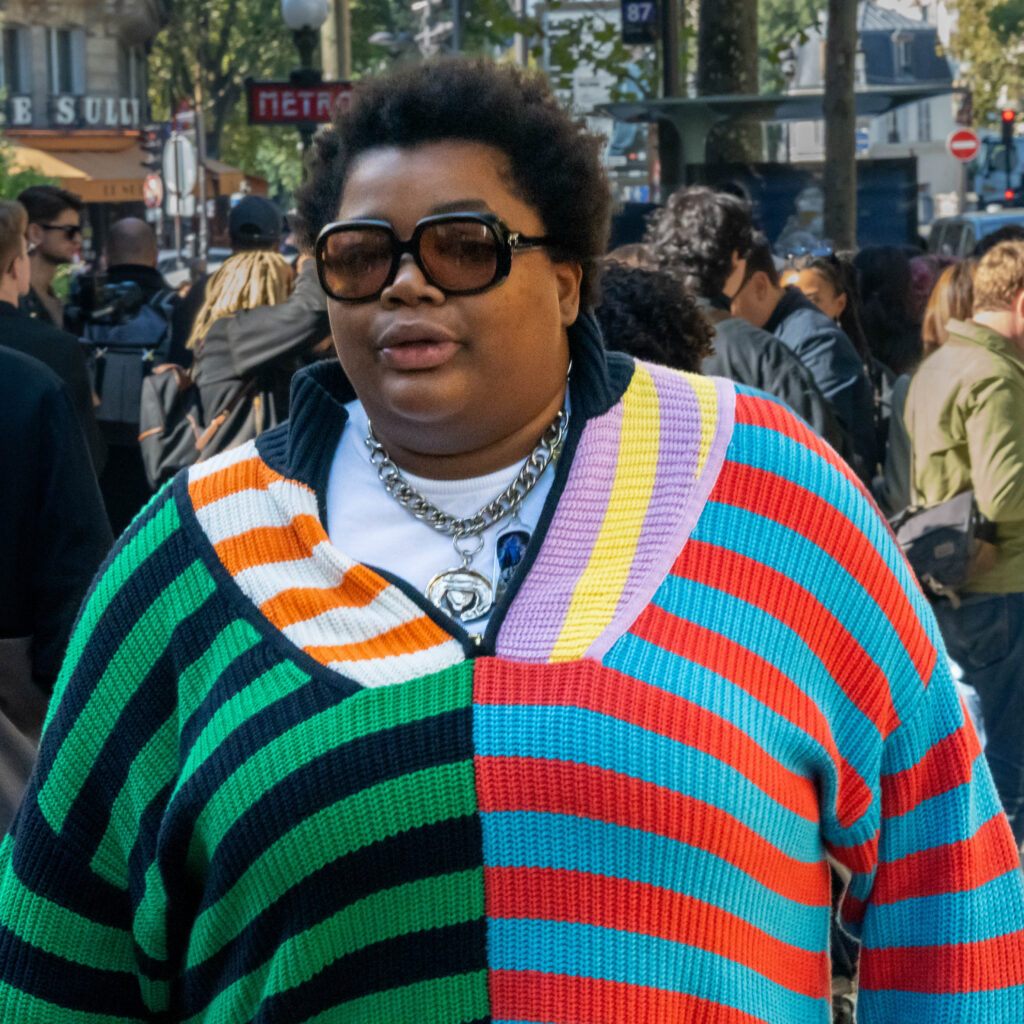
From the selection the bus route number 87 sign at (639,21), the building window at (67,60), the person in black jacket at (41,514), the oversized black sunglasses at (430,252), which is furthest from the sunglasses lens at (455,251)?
the building window at (67,60)

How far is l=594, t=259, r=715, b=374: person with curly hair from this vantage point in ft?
11.5

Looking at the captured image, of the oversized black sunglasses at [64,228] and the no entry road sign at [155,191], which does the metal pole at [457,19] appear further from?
the oversized black sunglasses at [64,228]

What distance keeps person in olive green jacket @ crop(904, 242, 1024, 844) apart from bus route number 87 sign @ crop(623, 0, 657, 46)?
Answer: 29.7ft

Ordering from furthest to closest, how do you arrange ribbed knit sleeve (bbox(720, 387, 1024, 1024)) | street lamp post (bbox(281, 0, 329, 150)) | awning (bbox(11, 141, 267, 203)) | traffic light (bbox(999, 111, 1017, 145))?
1. traffic light (bbox(999, 111, 1017, 145))
2. awning (bbox(11, 141, 267, 203))
3. street lamp post (bbox(281, 0, 329, 150))
4. ribbed knit sleeve (bbox(720, 387, 1024, 1024))

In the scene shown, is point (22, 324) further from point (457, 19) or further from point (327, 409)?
point (457, 19)

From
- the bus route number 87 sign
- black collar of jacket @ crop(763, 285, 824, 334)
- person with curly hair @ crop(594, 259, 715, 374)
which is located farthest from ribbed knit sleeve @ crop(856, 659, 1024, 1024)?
the bus route number 87 sign

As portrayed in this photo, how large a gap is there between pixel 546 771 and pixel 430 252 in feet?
1.95

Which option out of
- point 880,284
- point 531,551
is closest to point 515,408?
point 531,551

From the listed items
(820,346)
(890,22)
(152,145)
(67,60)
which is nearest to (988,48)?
(152,145)

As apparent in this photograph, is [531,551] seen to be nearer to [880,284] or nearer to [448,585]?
[448,585]

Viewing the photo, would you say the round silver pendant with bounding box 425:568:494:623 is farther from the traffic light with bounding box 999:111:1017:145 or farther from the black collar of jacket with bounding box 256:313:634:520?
the traffic light with bounding box 999:111:1017:145

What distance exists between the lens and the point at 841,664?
71.3 inches

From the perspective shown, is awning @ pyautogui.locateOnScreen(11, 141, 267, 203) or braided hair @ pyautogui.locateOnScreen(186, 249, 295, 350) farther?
awning @ pyautogui.locateOnScreen(11, 141, 267, 203)

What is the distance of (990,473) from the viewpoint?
473 centimetres
